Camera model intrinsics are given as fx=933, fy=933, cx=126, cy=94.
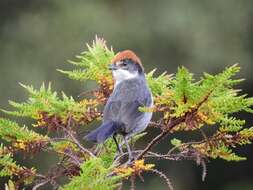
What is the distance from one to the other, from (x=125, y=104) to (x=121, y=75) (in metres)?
0.19

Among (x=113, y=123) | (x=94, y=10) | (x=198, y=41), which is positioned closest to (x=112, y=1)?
(x=94, y=10)

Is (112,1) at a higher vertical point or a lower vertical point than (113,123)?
higher

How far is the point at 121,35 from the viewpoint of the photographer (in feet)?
45.1

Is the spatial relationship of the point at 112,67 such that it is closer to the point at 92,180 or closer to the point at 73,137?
the point at 73,137

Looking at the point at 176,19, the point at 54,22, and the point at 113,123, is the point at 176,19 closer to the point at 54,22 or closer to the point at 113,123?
the point at 54,22

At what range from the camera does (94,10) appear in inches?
546

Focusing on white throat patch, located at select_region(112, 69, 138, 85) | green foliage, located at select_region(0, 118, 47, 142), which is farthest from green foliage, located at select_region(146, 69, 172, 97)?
green foliage, located at select_region(0, 118, 47, 142)

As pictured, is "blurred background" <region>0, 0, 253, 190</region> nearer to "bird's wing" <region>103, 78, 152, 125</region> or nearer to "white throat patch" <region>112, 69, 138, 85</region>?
"white throat patch" <region>112, 69, 138, 85</region>

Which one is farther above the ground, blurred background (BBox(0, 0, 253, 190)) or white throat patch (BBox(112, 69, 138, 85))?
blurred background (BBox(0, 0, 253, 190))

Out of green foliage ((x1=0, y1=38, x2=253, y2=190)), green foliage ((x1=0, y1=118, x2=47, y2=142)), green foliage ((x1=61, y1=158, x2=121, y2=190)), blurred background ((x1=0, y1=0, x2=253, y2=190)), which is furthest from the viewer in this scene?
blurred background ((x1=0, y1=0, x2=253, y2=190))

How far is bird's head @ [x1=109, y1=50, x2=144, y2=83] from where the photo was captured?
167 inches

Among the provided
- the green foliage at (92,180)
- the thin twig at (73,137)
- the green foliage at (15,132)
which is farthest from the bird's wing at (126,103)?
the green foliage at (92,180)

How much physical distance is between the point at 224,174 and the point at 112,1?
488 cm

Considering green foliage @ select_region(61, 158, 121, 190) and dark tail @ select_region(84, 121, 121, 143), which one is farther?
dark tail @ select_region(84, 121, 121, 143)
